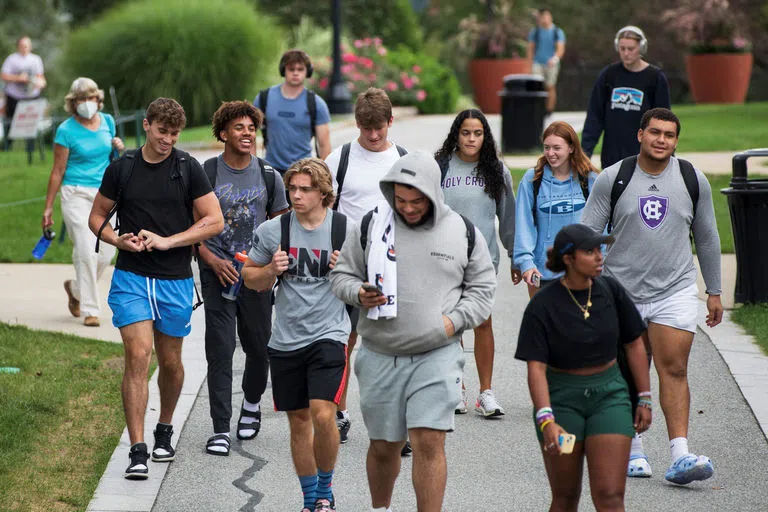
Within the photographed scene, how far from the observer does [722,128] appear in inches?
901

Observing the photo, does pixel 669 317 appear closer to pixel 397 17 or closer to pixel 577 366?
pixel 577 366

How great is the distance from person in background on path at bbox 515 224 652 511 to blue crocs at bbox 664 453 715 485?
4.45 feet

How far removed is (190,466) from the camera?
7234 millimetres

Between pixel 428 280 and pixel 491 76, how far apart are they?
80.7 ft

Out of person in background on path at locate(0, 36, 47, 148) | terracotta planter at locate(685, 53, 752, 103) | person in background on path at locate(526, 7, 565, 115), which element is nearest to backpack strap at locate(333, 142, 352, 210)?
person in background on path at locate(0, 36, 47, 148)

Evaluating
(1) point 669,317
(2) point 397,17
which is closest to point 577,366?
(1) point 669,317

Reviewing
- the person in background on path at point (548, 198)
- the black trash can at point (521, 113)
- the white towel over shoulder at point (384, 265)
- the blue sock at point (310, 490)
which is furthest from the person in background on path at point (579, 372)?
the black trash can at point (521, 113)

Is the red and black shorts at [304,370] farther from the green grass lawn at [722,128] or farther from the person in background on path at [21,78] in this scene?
the person in background on path at [21,78]

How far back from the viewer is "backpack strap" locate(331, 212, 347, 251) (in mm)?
6398

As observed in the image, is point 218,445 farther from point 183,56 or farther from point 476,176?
point 183,56

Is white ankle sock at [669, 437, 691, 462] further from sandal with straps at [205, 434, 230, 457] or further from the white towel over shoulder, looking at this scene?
sandal with straps at [205, 434, 230, 457]

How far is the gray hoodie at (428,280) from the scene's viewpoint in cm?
562

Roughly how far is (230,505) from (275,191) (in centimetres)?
185

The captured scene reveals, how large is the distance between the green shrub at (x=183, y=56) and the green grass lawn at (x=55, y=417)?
1564cm
